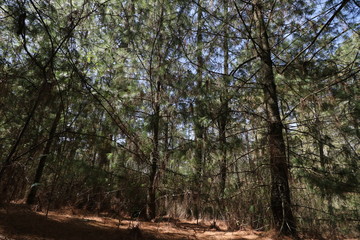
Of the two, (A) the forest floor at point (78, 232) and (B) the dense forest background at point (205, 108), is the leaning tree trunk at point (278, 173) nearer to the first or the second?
(B) the dense forest background at point (205, 108)

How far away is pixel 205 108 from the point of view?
4.53 metres

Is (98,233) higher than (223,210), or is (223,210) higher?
(223,210)

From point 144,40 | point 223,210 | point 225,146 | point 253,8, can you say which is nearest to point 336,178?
point 225,146

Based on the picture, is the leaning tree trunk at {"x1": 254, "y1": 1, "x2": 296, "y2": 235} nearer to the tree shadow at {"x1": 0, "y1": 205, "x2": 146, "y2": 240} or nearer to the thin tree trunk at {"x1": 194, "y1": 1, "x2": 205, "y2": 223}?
the thin tree trunk at {"x1": 194, "y1": 1, "x2": 205, "y2": 223}

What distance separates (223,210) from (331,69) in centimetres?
388

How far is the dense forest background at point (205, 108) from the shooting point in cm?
376

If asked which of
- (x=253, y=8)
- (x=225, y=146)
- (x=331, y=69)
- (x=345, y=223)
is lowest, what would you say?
(x=345, y=223)

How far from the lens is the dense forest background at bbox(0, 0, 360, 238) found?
376cm

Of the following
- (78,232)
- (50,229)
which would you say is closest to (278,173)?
(78,232)

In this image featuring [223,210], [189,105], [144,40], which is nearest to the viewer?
[223,210]

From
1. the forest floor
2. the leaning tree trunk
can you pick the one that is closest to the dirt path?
the forest floor

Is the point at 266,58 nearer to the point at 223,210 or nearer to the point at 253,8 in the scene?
the point at 253,8

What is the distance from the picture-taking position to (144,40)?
5980 mm

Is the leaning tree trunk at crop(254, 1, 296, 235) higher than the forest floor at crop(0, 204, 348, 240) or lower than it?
higher
